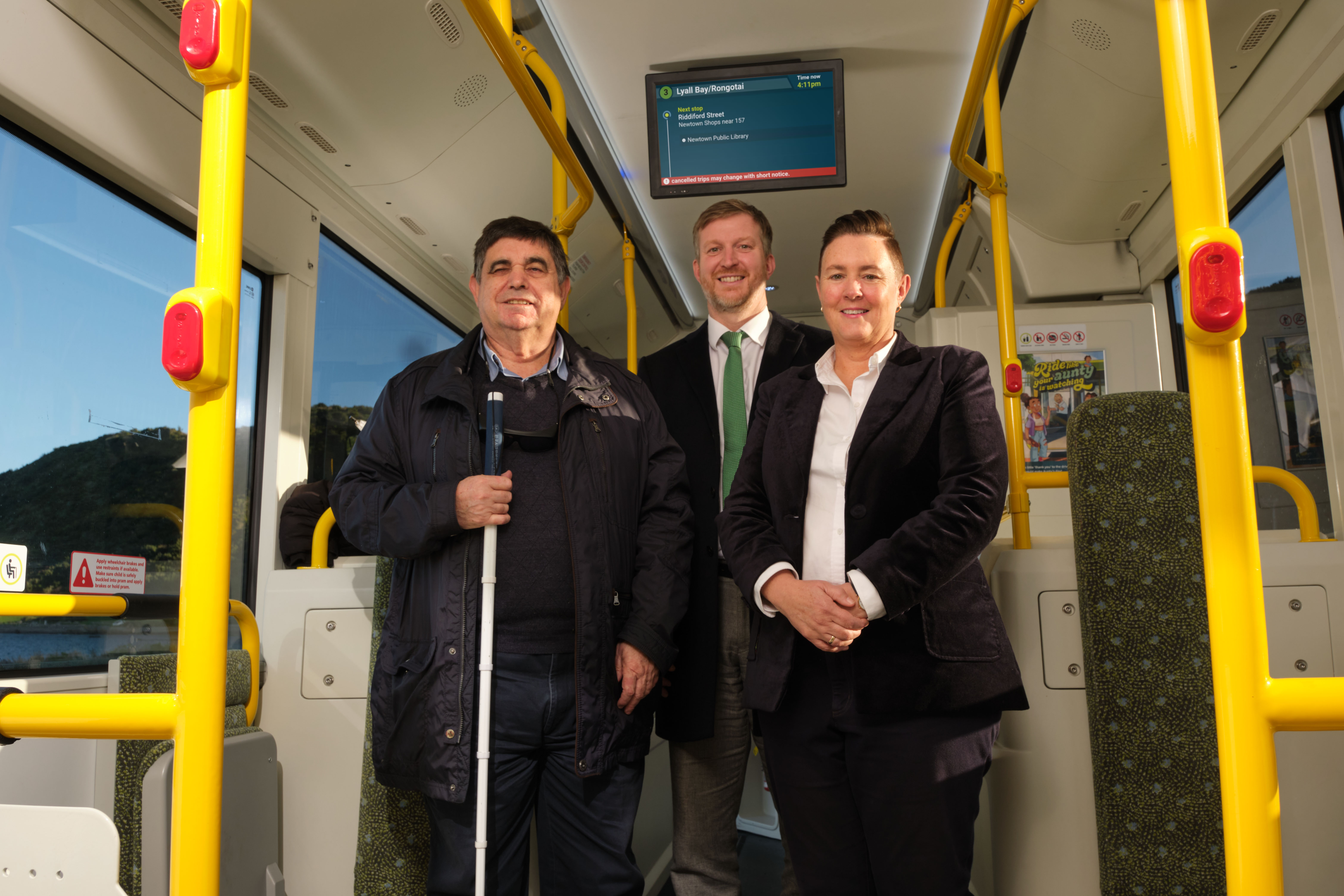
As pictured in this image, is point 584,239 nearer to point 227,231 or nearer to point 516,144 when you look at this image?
point 516,144

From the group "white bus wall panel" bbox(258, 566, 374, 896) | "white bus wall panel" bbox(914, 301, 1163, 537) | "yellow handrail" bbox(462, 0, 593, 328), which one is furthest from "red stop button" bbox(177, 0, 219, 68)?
"white bus wall panel" bbox(914, 301, 1163, 537)

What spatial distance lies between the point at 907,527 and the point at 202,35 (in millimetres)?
1356

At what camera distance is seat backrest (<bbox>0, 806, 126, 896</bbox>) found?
42.7 inches

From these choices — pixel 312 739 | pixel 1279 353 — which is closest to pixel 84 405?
pixel 312 739

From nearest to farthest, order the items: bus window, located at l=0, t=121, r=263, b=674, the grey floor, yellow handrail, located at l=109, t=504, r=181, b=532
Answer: bus window, located at l=0, t=121, r=263, b=674, yellow handrail, located at l=109, t=504, r=181, b=532, the grey floor

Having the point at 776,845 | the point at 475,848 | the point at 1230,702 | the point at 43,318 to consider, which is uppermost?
the point at 43,318

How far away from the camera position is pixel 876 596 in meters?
1.65

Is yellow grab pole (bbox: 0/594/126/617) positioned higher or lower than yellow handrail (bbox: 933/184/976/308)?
lower

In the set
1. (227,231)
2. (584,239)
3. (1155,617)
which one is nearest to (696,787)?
(1155,617)

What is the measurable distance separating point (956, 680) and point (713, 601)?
77 centimetres

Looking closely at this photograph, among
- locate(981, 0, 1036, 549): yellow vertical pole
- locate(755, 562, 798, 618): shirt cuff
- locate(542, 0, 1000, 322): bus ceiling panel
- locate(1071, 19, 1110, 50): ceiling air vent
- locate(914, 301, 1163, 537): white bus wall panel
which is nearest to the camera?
locate(755, 562, 798, 618): shirt cuff

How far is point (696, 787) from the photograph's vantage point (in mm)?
2316

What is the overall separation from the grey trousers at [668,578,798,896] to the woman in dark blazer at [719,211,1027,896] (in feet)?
1.19

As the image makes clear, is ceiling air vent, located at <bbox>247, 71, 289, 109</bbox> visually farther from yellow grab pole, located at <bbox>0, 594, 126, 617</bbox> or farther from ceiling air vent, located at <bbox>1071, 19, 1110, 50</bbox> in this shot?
ceiling air vent, located at <bbox>1071, 19, 1110, 50</bbox>
